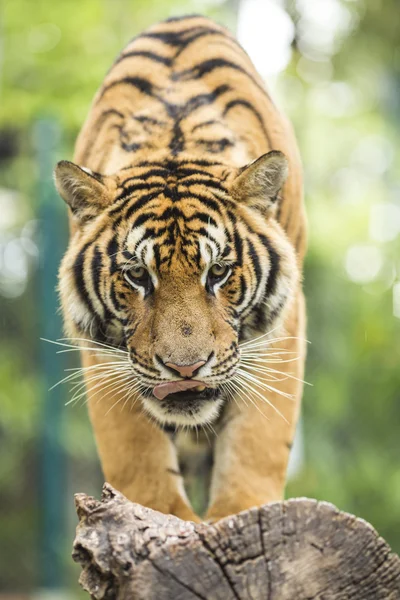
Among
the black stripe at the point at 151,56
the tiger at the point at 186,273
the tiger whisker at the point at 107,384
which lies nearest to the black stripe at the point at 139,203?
the tiger at the point at 186,273

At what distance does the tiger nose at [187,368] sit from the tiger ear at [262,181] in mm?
695

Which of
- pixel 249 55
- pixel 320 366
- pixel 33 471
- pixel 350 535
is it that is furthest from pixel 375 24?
pixel 350 535

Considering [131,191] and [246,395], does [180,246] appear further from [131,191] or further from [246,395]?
[246,395]

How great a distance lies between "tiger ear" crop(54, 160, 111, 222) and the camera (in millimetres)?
3135

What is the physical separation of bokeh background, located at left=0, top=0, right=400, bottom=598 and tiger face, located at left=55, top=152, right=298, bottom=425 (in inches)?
169

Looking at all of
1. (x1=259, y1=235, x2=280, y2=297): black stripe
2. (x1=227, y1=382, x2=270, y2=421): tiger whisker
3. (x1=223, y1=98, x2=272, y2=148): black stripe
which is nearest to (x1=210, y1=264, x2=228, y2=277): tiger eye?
(x1=259, y1=235, x2=280, y2=297): black stripe

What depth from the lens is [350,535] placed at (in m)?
2.03

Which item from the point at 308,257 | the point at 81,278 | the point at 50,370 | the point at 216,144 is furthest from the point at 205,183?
the point at 308,257

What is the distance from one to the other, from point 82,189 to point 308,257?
21.8 feet

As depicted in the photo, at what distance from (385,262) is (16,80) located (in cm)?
407

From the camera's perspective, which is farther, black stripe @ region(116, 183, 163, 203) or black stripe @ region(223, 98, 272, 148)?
black stripe @ region(223, 98, 272, 148)

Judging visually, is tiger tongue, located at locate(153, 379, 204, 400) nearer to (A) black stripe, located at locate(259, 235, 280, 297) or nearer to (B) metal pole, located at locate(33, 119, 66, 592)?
(A) black stripe, located at locate(259, 235, 280, 297)

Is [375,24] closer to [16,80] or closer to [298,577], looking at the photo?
[16,80]

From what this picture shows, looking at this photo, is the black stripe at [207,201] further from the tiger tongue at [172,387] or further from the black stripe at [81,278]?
the tiger tongue at [172,387]
